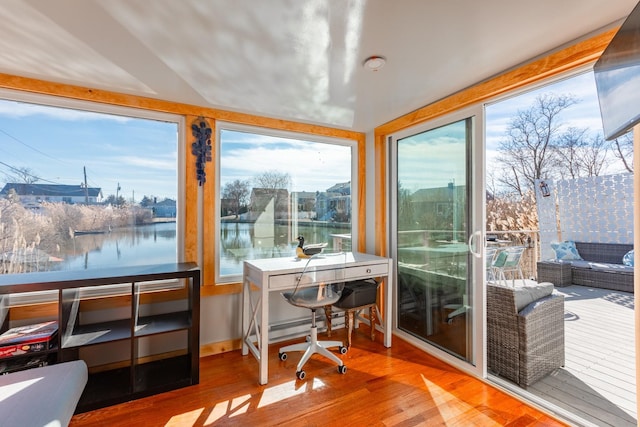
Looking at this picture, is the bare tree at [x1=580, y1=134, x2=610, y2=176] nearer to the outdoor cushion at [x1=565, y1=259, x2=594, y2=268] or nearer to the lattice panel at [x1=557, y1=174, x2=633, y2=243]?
the lattice panel at [x1=557, y1=174, x2=633, y2=243]

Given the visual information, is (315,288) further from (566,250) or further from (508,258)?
(566,250)

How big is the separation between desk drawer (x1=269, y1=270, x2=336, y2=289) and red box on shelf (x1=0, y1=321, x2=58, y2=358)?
4.64ft

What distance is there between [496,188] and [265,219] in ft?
15.9

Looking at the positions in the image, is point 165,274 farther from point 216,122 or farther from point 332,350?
point 332,350

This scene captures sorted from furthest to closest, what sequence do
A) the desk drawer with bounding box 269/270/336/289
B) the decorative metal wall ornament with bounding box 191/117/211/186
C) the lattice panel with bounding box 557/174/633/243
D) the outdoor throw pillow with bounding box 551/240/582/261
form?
the outdoor throw pillow with bounding box 551/240/582/261, the lattice panel with bounding box 557/174/633/243, the decorative metal wall ornament with bounding box 191/117/211/186, the desk drawer with bounding box 269/270/336/289

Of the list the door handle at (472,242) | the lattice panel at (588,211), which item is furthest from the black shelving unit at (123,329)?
the lattice panel at (588,211)

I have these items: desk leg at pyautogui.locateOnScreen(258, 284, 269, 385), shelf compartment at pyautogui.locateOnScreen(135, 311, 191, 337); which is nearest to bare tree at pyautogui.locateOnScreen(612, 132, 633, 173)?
desk leg at pyautogui.locateOnScreen(258, 284, 269, 385)

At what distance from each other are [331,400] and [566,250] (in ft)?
17.5

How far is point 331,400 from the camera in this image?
202cm

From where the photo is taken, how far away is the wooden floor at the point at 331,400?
1.82 metres

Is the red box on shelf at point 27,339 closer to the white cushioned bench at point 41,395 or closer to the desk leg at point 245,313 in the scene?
the white cushioned bench at point 41,395

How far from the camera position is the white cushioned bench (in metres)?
1.21

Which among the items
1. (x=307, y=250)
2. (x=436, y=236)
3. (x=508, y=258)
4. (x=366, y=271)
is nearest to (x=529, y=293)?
(x=436, y=236)

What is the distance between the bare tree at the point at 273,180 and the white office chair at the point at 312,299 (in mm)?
920
